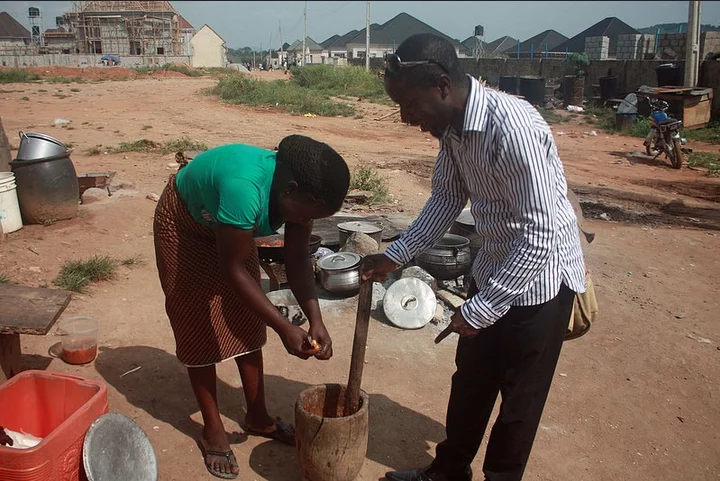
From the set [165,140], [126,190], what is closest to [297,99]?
[165,140]

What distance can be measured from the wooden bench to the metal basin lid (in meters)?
0.74

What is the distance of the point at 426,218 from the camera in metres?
2.37

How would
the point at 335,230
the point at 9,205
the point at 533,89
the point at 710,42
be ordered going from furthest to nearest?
the point at 533,89 → the point at 710,42 → the point at 335,230 → the point at 9,205

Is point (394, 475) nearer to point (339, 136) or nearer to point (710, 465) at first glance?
point (710, 465)

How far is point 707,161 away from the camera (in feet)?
35.1

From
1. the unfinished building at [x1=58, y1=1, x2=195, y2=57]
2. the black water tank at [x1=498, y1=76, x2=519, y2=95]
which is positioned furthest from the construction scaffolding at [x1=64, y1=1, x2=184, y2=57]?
the black water tank at [x1=498, y1=76, x2=519, y2=95]

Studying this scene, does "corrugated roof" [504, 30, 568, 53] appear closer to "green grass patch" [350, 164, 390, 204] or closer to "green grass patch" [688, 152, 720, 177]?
"green grass patch" [688, 152, 720, 177]

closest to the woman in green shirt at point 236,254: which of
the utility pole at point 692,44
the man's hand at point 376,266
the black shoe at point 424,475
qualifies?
the man's hand at point 376,266

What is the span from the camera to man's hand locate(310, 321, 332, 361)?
2382mm

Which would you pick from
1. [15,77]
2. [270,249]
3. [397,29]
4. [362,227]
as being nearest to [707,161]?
[362,227]

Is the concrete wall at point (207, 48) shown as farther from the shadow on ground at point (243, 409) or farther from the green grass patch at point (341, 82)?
the shadow on ground at point (243, 409)

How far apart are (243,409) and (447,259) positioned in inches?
80.5

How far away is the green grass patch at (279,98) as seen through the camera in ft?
57.2

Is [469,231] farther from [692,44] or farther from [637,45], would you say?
[637,45]
